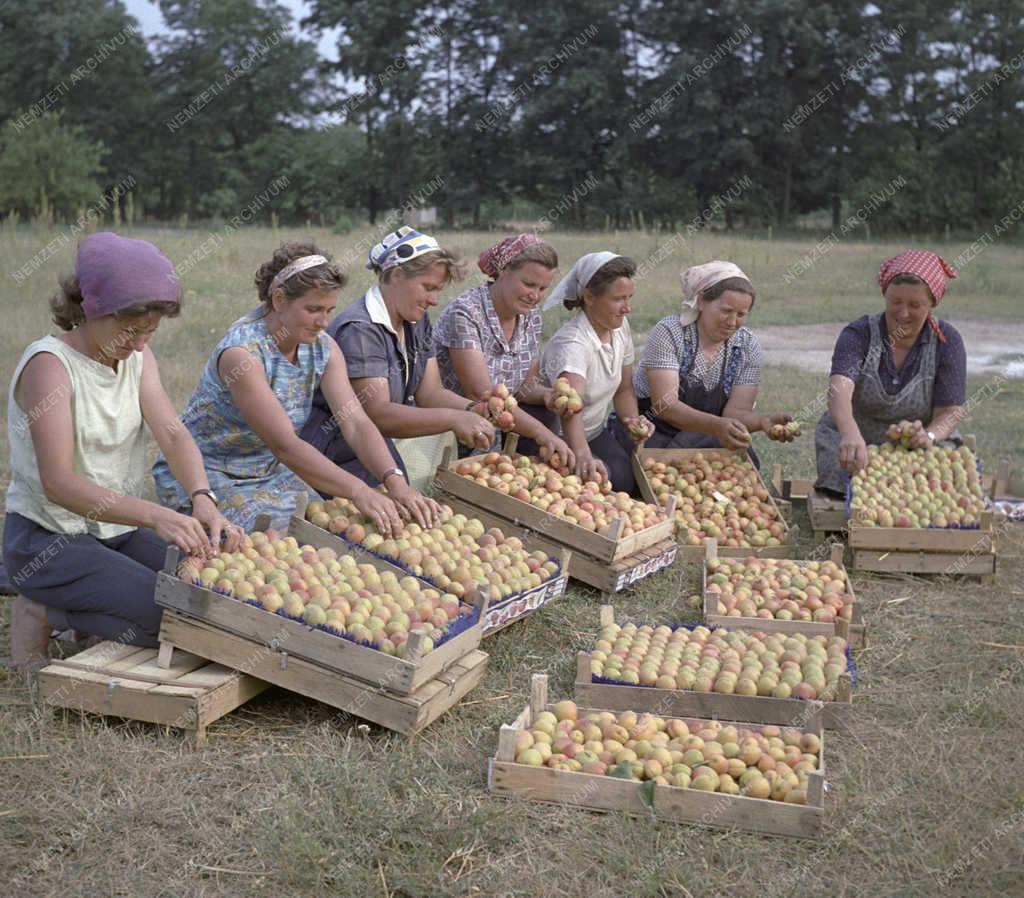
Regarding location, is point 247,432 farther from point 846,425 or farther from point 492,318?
point 846,425

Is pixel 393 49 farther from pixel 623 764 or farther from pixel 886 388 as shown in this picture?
pixel 623 764

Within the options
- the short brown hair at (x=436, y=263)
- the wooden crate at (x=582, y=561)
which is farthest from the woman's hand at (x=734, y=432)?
the short brown hair at (x=436, y=263)

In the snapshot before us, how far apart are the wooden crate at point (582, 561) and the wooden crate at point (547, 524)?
13 mm

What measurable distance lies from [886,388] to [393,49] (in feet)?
138

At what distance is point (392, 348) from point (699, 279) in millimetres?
1894

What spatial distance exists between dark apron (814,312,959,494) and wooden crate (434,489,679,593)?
1.57 meters

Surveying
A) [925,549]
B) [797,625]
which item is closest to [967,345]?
[925,549]

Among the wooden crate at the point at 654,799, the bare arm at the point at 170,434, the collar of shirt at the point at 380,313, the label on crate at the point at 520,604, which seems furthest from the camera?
the collar of shirt at the point at 380,313

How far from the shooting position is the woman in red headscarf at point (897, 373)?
5.67m

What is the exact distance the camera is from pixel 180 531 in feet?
11.3

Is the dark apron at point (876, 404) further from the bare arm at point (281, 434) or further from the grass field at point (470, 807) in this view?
the bare arm at point (281, 434)

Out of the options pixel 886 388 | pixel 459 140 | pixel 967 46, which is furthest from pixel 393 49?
pixel 886 388

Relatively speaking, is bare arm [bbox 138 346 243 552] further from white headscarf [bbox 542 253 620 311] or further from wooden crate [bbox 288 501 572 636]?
white headscarf [bbox 542 253 620 311]

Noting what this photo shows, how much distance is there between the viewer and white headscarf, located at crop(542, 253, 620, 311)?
553 centimetres
